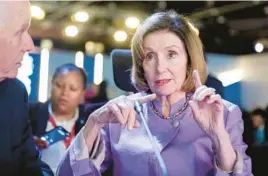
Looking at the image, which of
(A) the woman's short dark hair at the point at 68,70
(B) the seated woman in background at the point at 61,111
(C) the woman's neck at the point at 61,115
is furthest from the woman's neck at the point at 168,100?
(A) the woman's short dark hair at the point at 68,70

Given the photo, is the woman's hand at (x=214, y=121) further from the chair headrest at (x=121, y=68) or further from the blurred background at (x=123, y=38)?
the blurred background at (x=123, y=38)

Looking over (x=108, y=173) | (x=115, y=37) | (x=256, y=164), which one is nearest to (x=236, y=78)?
(x=115, y=37)

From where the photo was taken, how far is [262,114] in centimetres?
541

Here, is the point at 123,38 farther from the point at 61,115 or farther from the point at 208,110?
the point at 208,110

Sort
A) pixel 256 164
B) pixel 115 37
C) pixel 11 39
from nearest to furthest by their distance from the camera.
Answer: pixel 11 39 → pixel 256 164 → pixel 115 37

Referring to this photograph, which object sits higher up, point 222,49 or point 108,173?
point 222,49

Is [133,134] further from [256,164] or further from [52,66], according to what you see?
[52,66]

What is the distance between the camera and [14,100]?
1.36m

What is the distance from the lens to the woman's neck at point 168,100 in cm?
149

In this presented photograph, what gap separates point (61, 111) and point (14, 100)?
1.54 m

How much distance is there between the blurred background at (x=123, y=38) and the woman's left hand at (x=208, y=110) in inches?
211

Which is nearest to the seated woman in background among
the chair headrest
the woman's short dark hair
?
the woman's short dark hair

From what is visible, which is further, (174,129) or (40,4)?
(40,4)

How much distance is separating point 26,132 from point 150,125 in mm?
338
